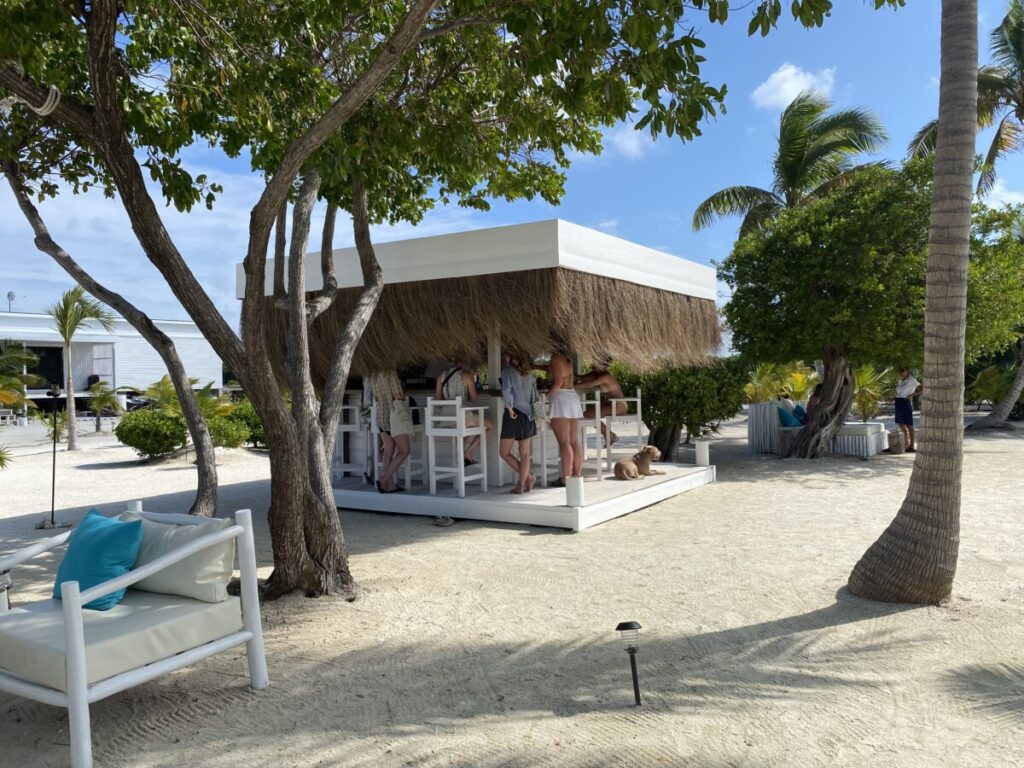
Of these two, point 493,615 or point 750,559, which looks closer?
point 493,615

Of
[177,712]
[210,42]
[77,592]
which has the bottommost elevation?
[177,712]

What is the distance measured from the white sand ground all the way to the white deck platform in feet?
1.85

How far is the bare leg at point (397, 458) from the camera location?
360 inches

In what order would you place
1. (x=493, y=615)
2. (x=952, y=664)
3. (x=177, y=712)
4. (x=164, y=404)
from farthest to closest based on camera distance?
1. (x=164, y=404)
2. (x=493, y=615)
3. (x=952, y=664)
4. (x=177, y=712)

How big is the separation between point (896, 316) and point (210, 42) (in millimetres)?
10457

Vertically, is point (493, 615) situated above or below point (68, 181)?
below

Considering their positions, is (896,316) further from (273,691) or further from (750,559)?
(273,691)

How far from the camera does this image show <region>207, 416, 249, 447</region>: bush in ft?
53.0

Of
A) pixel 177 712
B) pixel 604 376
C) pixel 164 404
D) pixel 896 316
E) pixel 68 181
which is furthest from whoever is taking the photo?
pixel 164 404

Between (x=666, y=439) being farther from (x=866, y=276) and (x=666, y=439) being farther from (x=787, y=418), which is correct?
(x=866, y=276)

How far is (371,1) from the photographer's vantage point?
6160 mm

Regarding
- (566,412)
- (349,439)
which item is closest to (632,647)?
(566,412)

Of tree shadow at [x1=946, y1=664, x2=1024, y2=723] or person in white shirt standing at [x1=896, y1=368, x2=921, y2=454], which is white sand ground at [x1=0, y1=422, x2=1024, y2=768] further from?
person in white shirt standing at [x1=896, y1=368, x2=921, y2=454]

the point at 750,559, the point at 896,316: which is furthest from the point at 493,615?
the point at 896,316
